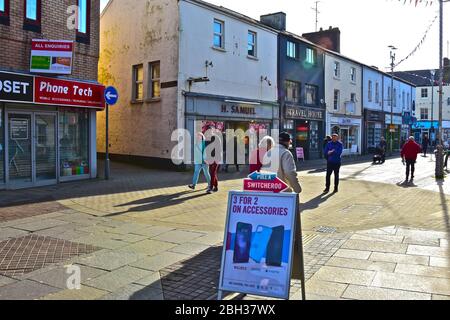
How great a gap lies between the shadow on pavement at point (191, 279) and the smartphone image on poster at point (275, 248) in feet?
2.64

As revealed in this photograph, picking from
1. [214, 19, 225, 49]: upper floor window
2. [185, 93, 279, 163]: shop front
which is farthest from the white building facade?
[214, 19, 225, 49]: upper floor window

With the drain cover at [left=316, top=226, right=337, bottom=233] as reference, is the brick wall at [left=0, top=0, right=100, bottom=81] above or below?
above

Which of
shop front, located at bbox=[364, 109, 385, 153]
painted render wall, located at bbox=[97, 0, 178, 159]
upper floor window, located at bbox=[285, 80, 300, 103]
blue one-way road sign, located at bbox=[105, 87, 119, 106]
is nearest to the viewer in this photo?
blue one-way road sign, located at bbox=[105, 87, 119, 106]

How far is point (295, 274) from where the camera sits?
4.57 m

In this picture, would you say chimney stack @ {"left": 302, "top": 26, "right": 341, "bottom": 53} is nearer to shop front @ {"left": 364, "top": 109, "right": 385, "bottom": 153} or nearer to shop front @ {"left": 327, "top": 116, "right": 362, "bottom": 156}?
shop front @ {"left": 364, "top": 109, "right": 385, "bottom": 153}

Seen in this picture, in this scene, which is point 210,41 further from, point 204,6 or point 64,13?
point 64,13

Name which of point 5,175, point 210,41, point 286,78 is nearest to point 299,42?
point 286,78

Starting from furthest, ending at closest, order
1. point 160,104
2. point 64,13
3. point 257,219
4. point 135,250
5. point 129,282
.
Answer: point 160,104 → point 64,13 → point 135,250 → point 129,282 → point 257,219

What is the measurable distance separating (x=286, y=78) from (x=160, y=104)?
9.75 m

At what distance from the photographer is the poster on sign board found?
4.02 m

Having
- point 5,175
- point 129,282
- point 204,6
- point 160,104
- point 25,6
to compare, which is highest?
point 204,6

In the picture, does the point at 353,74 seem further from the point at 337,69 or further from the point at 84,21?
the point at 84,21

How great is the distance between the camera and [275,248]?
4.12m

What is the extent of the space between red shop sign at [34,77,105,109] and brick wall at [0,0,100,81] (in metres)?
0.39
